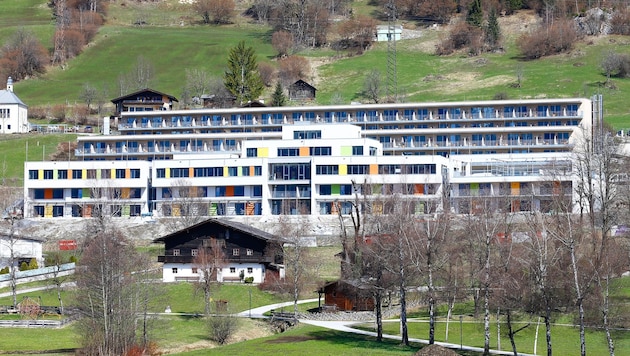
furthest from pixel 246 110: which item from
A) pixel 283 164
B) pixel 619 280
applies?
pixel 619 280

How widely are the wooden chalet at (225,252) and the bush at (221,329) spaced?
22.4 meters

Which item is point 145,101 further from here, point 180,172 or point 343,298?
point 343,298

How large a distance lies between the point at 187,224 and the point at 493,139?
206ft

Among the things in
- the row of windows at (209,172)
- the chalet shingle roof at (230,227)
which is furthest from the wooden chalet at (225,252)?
the row of windows at (209,172)

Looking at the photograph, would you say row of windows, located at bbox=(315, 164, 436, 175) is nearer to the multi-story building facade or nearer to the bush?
the multi-story building facade

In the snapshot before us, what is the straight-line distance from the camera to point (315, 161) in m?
144

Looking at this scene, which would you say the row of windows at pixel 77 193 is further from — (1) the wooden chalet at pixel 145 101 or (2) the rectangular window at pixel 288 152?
(1) the wooden chalet at pixel 145 101

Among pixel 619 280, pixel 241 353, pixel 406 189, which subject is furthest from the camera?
pixel 406 189

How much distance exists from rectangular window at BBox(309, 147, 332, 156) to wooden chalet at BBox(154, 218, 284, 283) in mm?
38834

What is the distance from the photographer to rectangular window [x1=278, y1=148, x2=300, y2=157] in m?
150

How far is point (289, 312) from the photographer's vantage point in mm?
91625

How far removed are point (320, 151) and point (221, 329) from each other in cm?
6946

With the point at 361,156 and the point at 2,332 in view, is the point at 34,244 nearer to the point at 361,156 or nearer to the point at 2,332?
the point at 2,332

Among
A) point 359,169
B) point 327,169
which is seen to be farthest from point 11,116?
point 359,169
